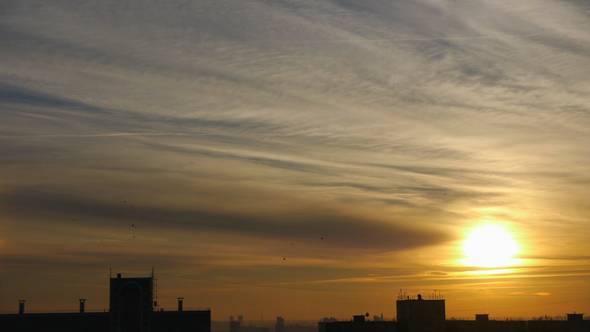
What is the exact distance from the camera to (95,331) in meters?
128

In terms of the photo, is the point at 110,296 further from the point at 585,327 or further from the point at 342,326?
the point at 585,327

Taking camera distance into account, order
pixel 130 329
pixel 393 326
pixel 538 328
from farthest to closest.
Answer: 1. pixel 538 328
2. pixel 393 326
3. pixel 130 329

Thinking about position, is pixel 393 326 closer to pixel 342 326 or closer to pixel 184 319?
pixel 342 326

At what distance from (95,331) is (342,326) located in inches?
1853

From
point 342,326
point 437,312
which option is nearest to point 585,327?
point 437,312

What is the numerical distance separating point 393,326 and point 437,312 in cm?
876

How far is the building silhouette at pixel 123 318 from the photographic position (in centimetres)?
12569

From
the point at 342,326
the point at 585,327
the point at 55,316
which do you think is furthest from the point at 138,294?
the point at 585,327

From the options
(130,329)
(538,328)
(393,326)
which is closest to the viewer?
(130,329)

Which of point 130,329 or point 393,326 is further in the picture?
point 393,326

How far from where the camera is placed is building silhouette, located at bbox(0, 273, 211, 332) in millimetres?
125688

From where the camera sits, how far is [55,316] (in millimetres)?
129875

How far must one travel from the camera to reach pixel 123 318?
125 m

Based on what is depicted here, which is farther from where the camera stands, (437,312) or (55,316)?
(437,312)
